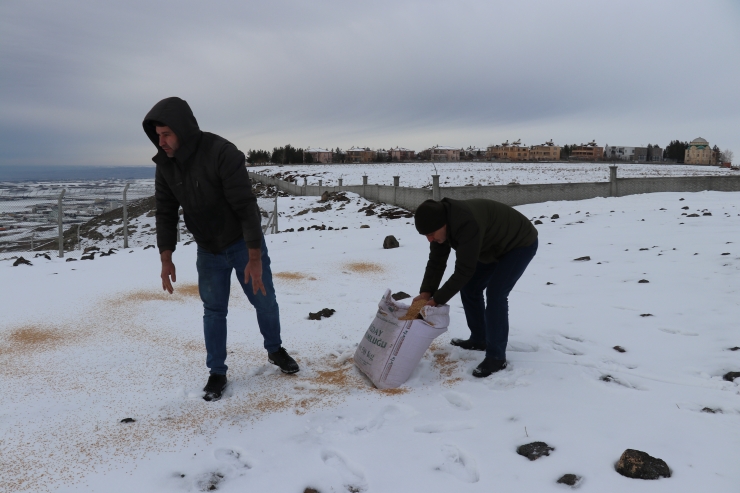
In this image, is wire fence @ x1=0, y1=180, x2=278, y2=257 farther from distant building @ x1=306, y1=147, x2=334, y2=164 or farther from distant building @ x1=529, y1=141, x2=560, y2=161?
distant building @ x1=529, y1=141, x2=560, y2=161

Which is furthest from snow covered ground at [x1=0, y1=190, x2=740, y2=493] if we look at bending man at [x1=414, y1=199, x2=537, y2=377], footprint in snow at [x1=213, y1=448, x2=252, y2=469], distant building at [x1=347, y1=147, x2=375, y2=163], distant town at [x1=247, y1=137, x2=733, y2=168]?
distant building at [x1=347, y1=147, x2=375, y2=163]

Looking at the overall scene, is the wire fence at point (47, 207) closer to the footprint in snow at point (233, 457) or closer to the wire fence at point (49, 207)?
the wire fence at point (49, 207)

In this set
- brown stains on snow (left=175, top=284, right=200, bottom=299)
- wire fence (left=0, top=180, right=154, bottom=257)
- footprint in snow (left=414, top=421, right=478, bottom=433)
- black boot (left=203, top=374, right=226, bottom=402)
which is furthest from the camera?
wire fence (left=0, top=180, right=154, bottom=257)

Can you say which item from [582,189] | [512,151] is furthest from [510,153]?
[582,189]

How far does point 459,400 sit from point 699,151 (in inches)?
4577

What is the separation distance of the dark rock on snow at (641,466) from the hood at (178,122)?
2.96m

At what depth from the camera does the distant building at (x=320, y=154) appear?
4380 inches

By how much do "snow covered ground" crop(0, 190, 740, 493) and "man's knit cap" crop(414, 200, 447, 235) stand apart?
1.11m

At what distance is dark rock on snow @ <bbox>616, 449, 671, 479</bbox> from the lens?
85.6 inches

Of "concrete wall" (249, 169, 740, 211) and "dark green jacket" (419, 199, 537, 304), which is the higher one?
"concrete wall" (249, 169, 740, 211)

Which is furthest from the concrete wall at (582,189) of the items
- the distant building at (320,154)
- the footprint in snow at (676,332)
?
the distant building at (320,154)

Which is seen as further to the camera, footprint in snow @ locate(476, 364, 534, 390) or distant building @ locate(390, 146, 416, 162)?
distant building @ locate(390, 146, 416, 162)

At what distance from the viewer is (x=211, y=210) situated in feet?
10.3

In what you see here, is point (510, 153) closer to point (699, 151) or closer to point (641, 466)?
point (699, 151)
